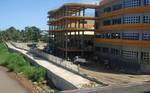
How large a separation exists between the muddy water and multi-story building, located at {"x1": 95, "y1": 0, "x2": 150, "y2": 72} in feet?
58.3

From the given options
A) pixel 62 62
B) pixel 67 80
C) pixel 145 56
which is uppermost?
pixel 145 56

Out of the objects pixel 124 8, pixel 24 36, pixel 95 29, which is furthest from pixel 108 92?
pixel 24 36

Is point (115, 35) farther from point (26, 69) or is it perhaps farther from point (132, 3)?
point (26, 69)

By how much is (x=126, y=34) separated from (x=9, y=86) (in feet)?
72.5

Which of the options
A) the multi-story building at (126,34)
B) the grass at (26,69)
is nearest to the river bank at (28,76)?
the grass at (26,69)

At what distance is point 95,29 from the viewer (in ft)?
229

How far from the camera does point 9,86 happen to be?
47438mm

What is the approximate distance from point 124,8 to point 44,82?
2016 cm

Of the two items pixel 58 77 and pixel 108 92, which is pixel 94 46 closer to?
pixel 58 77

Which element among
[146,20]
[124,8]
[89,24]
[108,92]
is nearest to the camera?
[108,92]

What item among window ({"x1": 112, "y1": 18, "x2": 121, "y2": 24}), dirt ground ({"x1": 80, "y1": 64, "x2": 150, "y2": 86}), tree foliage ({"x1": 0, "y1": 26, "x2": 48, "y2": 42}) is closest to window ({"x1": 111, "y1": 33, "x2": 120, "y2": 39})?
window ({"x1": 112, "y1": 18, "x2": 121, "y2": 24})

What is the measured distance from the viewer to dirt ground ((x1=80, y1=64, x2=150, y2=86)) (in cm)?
3769

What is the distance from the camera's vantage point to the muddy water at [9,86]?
4369cm

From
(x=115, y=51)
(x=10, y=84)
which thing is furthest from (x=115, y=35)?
(x=10, y=84)
